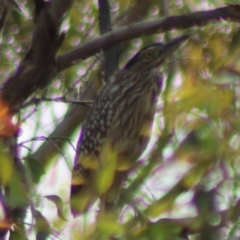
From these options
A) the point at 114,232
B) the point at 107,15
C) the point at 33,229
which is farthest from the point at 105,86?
the point at 114,232

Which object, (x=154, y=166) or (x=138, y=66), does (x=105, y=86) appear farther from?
(x=154, y=166)

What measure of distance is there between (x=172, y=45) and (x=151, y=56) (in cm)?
43

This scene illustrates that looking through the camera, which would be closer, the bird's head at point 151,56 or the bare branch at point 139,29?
the bare branch at point 139,29

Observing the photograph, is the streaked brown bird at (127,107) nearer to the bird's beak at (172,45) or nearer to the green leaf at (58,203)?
the bird's beak at (172,45)

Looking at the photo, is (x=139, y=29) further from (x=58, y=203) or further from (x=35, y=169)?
(x=58, y=203)

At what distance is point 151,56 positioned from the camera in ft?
17.0

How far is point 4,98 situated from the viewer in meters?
3.16

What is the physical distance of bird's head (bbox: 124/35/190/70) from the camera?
16.1 ft

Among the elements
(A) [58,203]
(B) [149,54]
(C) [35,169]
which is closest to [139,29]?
(C) [35,169]

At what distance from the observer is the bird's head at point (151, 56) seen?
490 centimetres

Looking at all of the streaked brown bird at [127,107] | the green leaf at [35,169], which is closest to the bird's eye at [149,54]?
the streaked brown bird at [127,107]

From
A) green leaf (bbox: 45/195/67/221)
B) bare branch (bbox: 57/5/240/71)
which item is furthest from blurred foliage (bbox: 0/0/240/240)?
bare branch (bbox: 57/5/240/71)

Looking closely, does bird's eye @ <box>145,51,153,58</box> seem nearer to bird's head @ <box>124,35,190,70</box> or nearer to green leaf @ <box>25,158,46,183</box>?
bird's head @ <box>124,35,190,70</box>

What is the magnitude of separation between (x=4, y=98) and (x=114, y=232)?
128 centimetres
